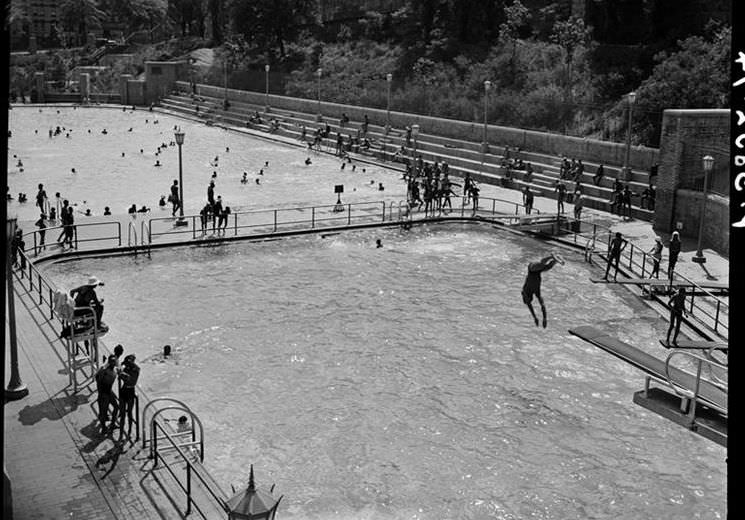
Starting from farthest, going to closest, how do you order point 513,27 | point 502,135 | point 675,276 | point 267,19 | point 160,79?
point 160,79, point 267,19, point 513,27, point 502,135, point 675,276

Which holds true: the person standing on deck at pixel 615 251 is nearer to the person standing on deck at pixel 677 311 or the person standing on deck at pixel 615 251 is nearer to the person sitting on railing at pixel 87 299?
the person standing on deck at pixel 677 311

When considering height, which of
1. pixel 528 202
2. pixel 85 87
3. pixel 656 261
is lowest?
pixel 656 261

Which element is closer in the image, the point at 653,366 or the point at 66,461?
the point at 66,461

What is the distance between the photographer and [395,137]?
49688 millimetres

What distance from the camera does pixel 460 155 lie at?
146 feet

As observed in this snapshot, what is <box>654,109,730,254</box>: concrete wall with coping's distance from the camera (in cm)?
2802

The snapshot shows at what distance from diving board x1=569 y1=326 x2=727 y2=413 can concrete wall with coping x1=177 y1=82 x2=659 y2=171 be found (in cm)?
1834

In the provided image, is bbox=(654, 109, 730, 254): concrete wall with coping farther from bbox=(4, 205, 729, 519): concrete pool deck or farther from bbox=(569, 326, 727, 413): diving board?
bbox=(4, 205, 729, 519): concrete pool deck

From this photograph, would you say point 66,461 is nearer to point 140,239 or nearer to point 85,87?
point 140,239

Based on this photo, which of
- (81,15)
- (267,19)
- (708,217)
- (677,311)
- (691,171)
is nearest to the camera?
(677,311)

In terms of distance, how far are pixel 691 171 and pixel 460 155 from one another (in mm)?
16077

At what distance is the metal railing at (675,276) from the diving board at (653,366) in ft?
5.75

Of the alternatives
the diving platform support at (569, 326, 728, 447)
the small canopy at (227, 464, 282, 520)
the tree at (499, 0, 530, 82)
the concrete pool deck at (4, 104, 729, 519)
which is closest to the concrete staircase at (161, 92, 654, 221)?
the tree at (499, 0, 530, 82)

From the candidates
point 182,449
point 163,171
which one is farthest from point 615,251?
point 163,171
